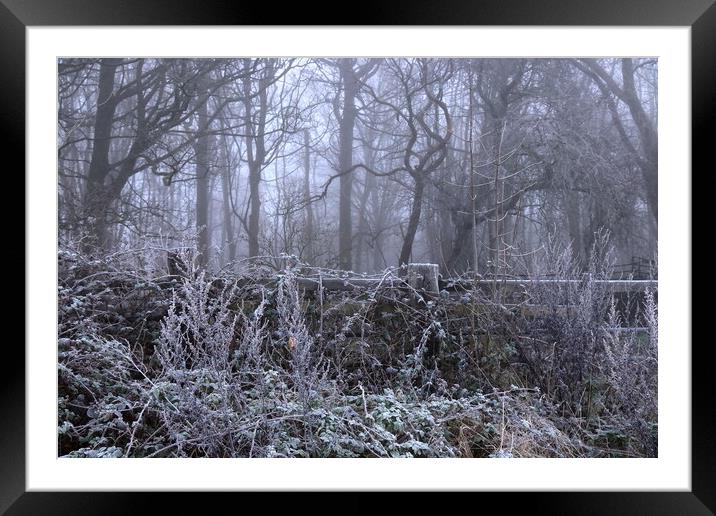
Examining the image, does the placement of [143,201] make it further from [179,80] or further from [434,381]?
[434,381]

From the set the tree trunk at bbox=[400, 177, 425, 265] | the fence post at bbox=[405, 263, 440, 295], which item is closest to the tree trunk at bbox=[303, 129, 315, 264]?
the tree trunk at bbox=[400, 177, 425, 265]

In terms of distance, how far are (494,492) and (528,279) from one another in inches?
81.0

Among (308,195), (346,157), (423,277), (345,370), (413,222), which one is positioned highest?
(346,157)

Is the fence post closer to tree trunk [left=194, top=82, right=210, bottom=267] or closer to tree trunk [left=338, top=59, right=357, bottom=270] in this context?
tree trunk [left=338, top=59, right=357, bottom=270]

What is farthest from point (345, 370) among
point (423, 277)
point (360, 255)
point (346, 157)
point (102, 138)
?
point (102, 138)

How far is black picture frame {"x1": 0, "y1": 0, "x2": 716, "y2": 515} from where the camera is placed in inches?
69.9

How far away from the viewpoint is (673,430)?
6.43 ft

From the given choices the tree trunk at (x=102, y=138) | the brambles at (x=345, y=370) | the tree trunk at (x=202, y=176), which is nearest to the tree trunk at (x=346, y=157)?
the brambles at (x=345, y=370)

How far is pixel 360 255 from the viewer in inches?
187
